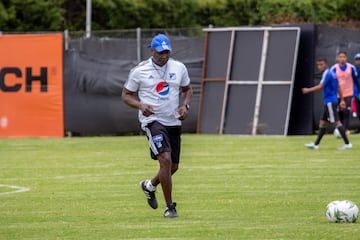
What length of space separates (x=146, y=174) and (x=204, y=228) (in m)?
6.85

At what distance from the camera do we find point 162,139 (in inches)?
456

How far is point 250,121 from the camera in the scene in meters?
27.3

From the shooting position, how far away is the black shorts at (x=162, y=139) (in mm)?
11586

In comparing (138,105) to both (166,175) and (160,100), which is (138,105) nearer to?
(160,100)

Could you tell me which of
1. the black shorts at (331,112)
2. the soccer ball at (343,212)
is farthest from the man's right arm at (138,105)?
the black shorts at (331,112)

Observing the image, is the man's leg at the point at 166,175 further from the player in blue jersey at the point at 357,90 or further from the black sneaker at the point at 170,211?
the player in blue jersey at the point at 357,90

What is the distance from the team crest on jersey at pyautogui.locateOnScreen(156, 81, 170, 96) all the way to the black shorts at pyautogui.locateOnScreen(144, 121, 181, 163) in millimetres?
355

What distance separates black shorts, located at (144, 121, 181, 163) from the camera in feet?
38.0

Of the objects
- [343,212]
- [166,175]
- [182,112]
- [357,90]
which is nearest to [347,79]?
[357,90]

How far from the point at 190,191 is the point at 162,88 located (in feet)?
9.63

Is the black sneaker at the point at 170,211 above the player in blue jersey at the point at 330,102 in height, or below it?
above

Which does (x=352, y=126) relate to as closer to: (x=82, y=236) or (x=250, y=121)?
(x=250, y=121)

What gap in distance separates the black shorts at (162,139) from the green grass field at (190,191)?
0.73 meters

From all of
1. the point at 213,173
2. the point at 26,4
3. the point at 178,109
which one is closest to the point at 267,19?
the point at 26,4
